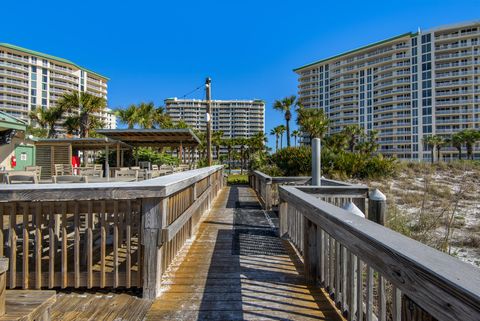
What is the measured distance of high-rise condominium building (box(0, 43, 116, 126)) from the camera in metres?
73.1

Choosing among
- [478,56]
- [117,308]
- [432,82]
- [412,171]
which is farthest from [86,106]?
[478,56]

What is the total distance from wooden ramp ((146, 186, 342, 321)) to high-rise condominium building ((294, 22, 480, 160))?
7944cm

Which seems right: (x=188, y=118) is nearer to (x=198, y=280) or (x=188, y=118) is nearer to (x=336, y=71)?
(x=336, y=71)

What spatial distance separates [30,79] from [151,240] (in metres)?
93.6

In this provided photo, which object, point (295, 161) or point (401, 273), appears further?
point (295, 161)

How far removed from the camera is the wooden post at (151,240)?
2.75 m

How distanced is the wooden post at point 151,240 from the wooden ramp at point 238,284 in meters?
0.15

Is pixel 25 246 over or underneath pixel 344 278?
over

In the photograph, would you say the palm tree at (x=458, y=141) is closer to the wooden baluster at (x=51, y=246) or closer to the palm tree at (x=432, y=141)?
the palm tree at (x=432, y=141)

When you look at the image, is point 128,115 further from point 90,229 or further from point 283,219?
point 90,229

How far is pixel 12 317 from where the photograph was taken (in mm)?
1306

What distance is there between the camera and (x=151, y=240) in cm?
277

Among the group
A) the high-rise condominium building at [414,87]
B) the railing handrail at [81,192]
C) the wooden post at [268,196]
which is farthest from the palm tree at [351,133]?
the railing handrail at [81,192]

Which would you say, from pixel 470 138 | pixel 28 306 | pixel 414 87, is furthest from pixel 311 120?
pixel 414 87
